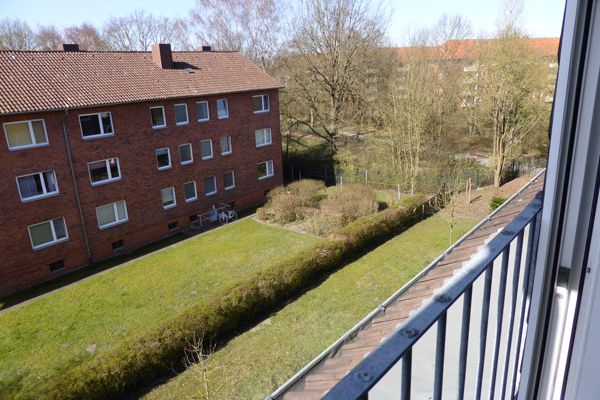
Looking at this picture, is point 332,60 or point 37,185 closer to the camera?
point 37,185

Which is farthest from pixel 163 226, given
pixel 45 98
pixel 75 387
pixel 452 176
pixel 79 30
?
pixel 79 30

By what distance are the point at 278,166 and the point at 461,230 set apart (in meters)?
10.7

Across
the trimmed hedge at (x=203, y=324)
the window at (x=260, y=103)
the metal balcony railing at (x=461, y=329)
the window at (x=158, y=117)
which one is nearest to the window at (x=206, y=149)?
the window at (x=158, y=117)

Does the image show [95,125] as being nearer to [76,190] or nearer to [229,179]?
[76,190]

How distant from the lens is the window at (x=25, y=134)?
44.0 feet

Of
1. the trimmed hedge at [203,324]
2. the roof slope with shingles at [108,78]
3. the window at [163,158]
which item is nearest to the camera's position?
the trimmed hedge at [203,324]

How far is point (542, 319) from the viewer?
1294 millimetres

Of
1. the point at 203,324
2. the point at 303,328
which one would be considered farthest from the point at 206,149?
the point at 303,328

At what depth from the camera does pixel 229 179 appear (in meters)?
21.1

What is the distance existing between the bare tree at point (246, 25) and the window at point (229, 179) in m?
10.9

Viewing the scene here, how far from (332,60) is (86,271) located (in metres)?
18.0

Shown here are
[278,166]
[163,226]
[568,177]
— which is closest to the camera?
[568,177]

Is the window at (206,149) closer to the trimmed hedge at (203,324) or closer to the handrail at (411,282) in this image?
the trimmed hedge at (203,324)

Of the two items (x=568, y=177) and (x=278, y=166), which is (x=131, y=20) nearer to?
(x=278, y=166)
